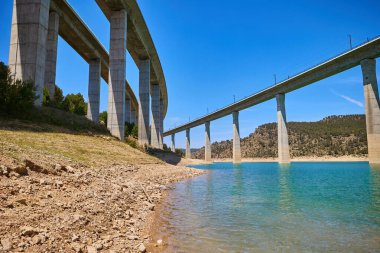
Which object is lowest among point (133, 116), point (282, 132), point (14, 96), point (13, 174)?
point (13, 174)

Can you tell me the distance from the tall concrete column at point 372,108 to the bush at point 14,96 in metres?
55.9

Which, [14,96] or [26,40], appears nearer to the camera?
[14,96]

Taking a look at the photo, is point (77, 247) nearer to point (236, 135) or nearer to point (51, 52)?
point (51, 52)

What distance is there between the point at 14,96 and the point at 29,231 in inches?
845

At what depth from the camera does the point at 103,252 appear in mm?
5883

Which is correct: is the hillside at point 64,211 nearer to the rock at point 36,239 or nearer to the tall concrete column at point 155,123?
the rock at point 36,239

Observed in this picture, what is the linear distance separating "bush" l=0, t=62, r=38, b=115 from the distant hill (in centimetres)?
10793

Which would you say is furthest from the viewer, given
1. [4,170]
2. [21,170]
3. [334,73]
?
[334,73]

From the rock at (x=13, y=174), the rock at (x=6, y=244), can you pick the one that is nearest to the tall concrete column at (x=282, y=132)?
the rock at (x=13, y=174)

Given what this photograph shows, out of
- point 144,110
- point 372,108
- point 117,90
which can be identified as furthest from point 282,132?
point 117,90

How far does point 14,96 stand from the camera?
76.2ft

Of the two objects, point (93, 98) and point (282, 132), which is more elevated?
point (93, 98)

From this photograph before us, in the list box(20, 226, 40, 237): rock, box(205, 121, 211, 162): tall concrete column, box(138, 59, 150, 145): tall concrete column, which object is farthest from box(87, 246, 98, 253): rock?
box(205, 121, 211, 162): tall concrete column

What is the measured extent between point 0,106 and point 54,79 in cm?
2094
